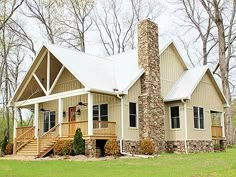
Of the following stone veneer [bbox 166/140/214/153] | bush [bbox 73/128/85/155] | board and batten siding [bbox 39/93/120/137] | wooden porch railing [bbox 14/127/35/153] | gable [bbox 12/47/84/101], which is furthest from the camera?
wooden porch railing [bbox 14/127/35/153]

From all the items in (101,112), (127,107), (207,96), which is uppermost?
(207,96)

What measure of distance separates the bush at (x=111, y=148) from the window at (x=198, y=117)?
621 centimetres

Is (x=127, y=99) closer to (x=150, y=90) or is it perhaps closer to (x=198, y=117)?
(x=150, y=90)

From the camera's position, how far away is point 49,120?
81.0 ft

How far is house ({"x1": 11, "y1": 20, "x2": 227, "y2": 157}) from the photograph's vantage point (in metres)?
19.8

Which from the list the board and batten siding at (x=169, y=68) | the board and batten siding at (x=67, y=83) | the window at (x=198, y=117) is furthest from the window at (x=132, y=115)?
the window at (x=198, y=117)

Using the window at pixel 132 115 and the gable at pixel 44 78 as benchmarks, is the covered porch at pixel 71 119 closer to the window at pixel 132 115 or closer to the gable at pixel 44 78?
the gable at pixel 44 78

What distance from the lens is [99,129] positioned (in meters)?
19.5

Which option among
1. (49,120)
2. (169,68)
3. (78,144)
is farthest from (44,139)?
(169,68)

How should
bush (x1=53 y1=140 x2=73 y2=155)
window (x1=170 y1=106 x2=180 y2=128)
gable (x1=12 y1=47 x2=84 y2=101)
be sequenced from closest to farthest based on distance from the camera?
1. bush (x1=53 y1=140 x2=73 y2=155)
2. gable (x1=12 y1=47 x2=84 y2=101)
3. window (x1=170 y1=106 x2=180 y2=128)

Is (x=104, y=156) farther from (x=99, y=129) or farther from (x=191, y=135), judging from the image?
(x=191, y=135)

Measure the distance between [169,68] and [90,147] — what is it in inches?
324

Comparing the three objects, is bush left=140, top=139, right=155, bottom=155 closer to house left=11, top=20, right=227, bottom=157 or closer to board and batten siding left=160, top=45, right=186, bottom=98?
house left=11, top=20, right=227, bottom=157

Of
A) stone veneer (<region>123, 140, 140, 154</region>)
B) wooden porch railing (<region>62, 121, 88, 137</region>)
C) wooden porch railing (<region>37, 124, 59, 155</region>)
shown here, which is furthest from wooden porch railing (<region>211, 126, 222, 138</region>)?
wooden porch railing (<region>37, 124, 59, 155</region>)
